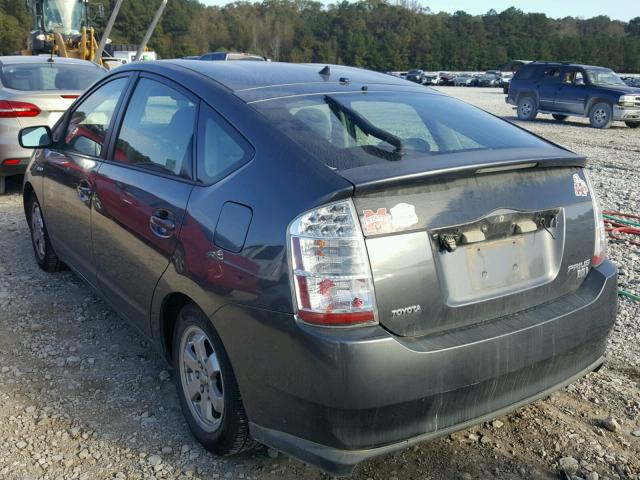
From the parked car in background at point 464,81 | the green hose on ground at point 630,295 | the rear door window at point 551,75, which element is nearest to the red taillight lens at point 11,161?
Result: the green hose on ground at point 630,295

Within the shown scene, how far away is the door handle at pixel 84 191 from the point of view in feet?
12.3

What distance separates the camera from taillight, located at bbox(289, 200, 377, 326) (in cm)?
220

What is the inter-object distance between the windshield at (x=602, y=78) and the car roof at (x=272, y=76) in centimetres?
1835

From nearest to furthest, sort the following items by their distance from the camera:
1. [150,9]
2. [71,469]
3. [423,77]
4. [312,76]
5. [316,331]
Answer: [316,331], [71,469], [312,76], [423,77], [150,9]

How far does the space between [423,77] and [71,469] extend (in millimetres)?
65276

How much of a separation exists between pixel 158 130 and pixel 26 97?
16.1 feet

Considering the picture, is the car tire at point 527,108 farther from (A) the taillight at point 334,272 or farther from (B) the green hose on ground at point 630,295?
(A) the taillight at point 334,272

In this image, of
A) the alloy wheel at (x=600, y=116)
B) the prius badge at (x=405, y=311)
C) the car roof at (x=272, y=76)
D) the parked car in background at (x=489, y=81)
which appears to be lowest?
the parked car in background at (x=489, y=81)

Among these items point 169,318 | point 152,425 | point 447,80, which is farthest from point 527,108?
point 447,80

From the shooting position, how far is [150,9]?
8544cm

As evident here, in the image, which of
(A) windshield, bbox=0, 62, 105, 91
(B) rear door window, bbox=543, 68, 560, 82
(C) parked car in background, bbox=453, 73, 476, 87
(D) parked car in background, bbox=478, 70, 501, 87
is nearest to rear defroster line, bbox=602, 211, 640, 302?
(A) windshield, bbox=0, 62, 105, 91

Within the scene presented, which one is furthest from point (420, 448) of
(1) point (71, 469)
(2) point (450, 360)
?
(1) point (71, 469)

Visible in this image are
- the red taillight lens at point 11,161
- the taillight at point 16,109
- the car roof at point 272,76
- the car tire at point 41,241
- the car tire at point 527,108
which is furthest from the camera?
the car tire at point 527,108

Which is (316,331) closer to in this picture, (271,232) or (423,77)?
(271,232)
